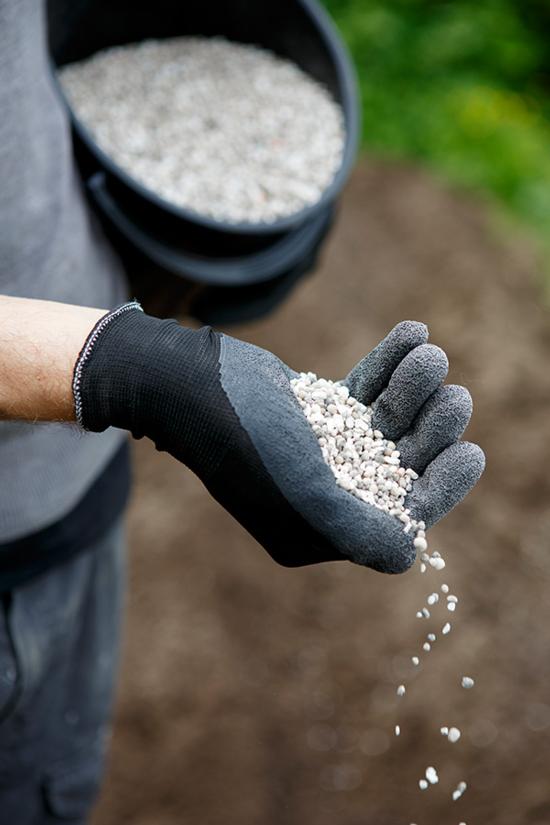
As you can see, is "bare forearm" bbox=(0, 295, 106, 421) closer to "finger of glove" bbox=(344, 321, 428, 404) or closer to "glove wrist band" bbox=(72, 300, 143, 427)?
"glove wrist band" bbox=(72, 300, 143, 427)

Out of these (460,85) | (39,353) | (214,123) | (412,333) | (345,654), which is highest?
(412,333)

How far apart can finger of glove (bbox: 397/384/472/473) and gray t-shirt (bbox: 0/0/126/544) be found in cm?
30

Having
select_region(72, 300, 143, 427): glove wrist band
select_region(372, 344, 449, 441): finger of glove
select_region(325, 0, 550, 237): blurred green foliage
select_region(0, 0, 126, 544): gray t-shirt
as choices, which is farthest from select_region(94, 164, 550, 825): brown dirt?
select_region(72, 300, 143, 427): glove wrist band

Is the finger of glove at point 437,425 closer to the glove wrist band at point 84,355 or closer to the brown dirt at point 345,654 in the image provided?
the glove wrist band at point 84,355

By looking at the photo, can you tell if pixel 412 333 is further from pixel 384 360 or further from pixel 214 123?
pixel 214 123

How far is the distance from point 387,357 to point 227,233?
17.4 inches

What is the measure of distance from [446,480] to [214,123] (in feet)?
2.70

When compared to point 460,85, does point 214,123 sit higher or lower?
higher

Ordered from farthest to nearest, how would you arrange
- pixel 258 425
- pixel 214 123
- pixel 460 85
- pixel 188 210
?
pixel 460 85 → pixel 214 123 → pixel 188 210 → pixel 258 425

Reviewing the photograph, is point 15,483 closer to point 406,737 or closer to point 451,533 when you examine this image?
point 406,737

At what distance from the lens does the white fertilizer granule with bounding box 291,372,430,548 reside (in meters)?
0.83

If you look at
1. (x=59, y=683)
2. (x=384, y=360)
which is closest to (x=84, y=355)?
(x=384, y=360)

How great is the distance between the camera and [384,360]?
0.86m

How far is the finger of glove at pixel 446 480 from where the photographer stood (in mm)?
831
